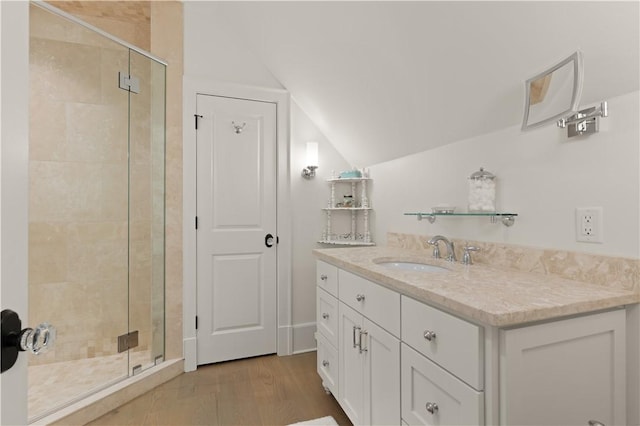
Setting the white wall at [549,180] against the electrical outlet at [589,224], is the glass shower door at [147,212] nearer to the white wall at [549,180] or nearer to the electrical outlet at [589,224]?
the white wall at [549,180]

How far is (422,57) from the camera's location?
5.00ft

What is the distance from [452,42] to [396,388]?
1.43 metres

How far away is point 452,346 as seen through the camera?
994 millimetres

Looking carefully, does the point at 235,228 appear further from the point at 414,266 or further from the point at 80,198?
the point at 414,266

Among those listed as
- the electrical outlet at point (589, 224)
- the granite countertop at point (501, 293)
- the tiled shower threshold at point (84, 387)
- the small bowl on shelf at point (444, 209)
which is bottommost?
the tiled shower threshold at point (84, 387)

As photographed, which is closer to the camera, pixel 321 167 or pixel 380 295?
pixel 380 295

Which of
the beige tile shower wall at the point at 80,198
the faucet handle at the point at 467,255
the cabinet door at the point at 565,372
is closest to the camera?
the cabinet door at the point at 565,372

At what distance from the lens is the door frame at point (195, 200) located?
2.41 meters

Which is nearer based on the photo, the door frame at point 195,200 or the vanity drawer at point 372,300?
the vanity drawer at point 372,300

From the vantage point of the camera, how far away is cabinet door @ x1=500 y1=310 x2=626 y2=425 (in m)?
0.88

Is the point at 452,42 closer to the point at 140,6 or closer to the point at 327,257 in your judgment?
the point at 327,257

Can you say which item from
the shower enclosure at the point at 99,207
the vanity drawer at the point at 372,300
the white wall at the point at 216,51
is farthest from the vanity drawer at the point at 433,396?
the white wall at the point at 216,51

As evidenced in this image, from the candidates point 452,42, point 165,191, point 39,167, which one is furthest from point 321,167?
point 39,167

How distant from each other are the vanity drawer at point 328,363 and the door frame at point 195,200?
2.24ft
